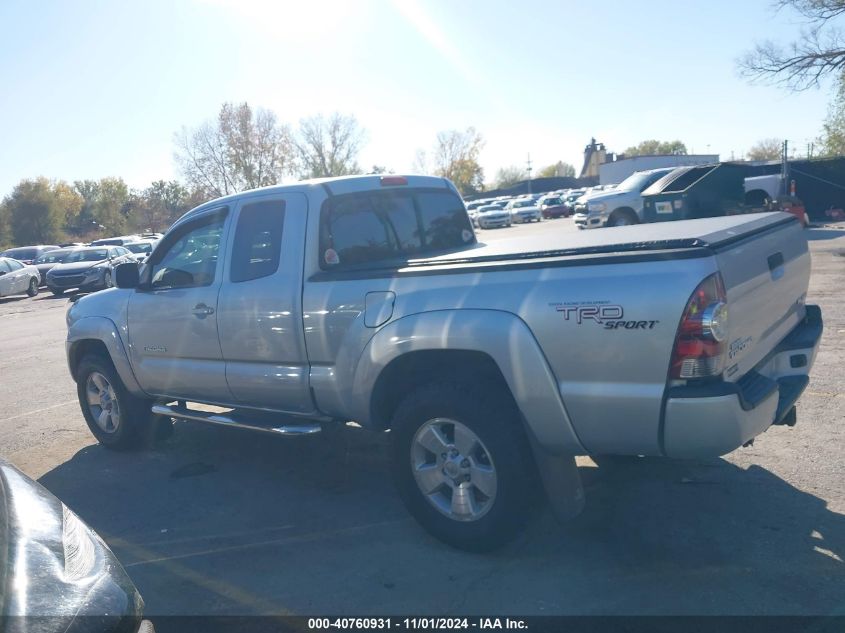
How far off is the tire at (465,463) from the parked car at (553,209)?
48.0m

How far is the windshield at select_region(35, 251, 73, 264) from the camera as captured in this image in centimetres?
2872

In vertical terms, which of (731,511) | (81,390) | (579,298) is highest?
(579,298)

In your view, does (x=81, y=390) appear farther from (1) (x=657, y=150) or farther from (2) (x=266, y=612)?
(1) (x=657, y=150)

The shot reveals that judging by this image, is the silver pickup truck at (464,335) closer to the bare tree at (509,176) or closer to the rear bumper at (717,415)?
the rear bumper at (717,415)

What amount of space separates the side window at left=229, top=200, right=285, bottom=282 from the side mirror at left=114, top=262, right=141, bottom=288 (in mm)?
1173

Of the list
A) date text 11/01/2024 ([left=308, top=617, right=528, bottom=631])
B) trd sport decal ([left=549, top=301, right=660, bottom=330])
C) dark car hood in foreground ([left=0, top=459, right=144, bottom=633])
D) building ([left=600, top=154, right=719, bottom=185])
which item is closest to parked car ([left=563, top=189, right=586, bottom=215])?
building ([left=600, top=154, right=719, bottom=185])

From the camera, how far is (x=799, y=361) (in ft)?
14.2

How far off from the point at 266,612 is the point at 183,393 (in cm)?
254

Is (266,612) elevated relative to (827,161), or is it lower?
lower

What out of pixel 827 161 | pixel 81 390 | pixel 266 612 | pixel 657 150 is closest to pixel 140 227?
pixel 827 161

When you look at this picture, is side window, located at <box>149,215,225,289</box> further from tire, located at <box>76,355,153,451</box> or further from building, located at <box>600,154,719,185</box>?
building, located at <box>600,154,719,185</box>

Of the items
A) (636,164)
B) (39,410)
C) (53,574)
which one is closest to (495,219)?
(636,164)

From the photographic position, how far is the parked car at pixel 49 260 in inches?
1132

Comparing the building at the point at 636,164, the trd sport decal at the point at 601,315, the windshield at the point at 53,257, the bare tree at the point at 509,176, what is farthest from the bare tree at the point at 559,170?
the trd sport decal at the point at 601,315
